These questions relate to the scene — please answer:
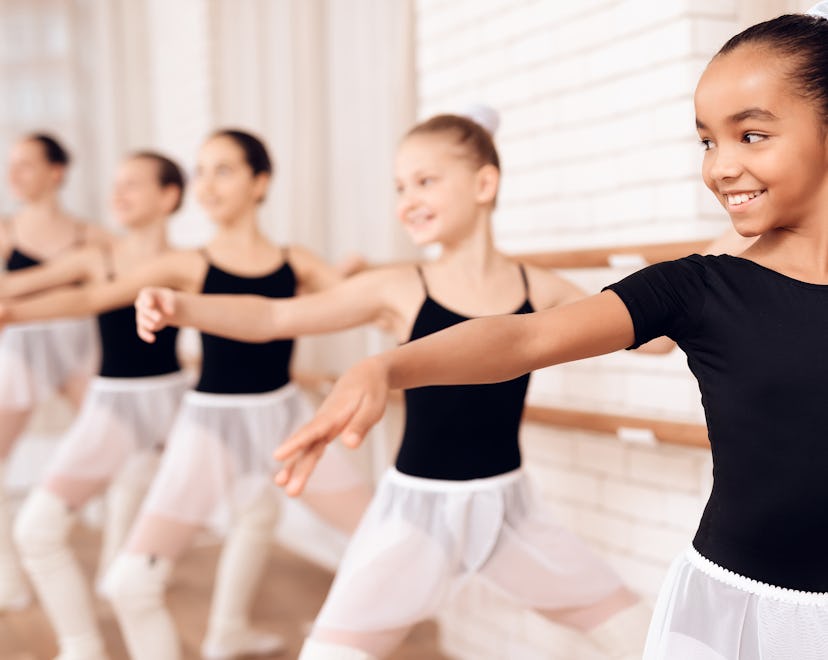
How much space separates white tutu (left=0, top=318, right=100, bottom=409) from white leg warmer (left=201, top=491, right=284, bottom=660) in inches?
43.8

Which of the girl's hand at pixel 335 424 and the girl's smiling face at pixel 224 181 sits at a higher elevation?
the girl's smiling face at pixel 224 181

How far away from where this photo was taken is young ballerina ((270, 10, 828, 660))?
117 cm

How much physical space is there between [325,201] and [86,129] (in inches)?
109

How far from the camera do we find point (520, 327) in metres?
1.16

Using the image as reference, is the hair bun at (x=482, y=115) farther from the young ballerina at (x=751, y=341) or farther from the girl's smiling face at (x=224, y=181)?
the young ballerina at (x=751, y=341)

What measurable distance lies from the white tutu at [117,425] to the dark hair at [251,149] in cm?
83

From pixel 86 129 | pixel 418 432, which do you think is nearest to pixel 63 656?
pixel 418 432

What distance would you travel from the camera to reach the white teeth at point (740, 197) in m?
1.20

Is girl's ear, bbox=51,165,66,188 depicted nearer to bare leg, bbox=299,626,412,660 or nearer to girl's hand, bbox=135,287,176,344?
girl's hand, bbox=135,287,176,344

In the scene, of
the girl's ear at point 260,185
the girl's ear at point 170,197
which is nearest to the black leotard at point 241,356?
the girl's ear at point 260,185

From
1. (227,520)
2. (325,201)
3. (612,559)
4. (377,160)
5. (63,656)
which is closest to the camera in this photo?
(612,559)

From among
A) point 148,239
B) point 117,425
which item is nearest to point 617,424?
point 117,425

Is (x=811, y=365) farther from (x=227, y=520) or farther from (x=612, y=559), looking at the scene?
(x=227, y=520)

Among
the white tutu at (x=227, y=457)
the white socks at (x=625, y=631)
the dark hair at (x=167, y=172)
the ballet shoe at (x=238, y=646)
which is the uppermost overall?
the dark hair at (x=167, y=172)
